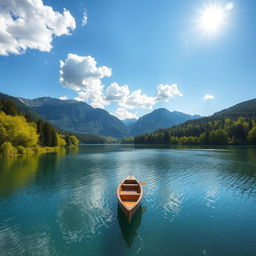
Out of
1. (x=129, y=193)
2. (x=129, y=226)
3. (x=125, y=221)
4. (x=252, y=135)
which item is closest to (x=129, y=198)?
(x=129, y=193)

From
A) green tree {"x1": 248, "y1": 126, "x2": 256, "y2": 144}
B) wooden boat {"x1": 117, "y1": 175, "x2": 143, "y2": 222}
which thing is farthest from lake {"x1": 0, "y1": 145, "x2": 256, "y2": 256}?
green tree {"x1": 248, "y1": 126, "x2": 256, "y2": 144}

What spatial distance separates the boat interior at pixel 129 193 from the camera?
15.5m

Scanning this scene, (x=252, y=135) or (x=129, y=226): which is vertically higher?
(x=252, y=135)

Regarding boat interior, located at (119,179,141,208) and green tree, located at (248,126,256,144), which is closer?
boat interior, located at (119,179,141,208)

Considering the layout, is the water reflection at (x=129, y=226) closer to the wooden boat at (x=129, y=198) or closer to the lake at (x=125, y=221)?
the lake at (x=125, y=221)

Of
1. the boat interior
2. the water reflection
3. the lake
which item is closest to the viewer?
the lake

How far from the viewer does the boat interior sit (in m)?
15.5

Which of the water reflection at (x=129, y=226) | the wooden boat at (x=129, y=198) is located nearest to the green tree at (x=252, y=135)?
the wooden boat at (x=129, y=198)

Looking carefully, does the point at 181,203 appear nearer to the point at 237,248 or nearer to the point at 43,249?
the point at 237,248

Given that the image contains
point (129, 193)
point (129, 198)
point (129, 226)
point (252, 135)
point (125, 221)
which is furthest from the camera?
point (252, 135)

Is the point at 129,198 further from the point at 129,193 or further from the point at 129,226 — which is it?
the point at 129,226

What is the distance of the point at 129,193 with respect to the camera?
58.3 feet

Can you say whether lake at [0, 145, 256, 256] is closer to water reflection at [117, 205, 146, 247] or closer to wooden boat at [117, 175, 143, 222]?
water reflection at [117, 205, 146, 247]

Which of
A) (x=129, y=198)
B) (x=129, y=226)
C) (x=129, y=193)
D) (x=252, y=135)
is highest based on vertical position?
(x=252, y=135)
